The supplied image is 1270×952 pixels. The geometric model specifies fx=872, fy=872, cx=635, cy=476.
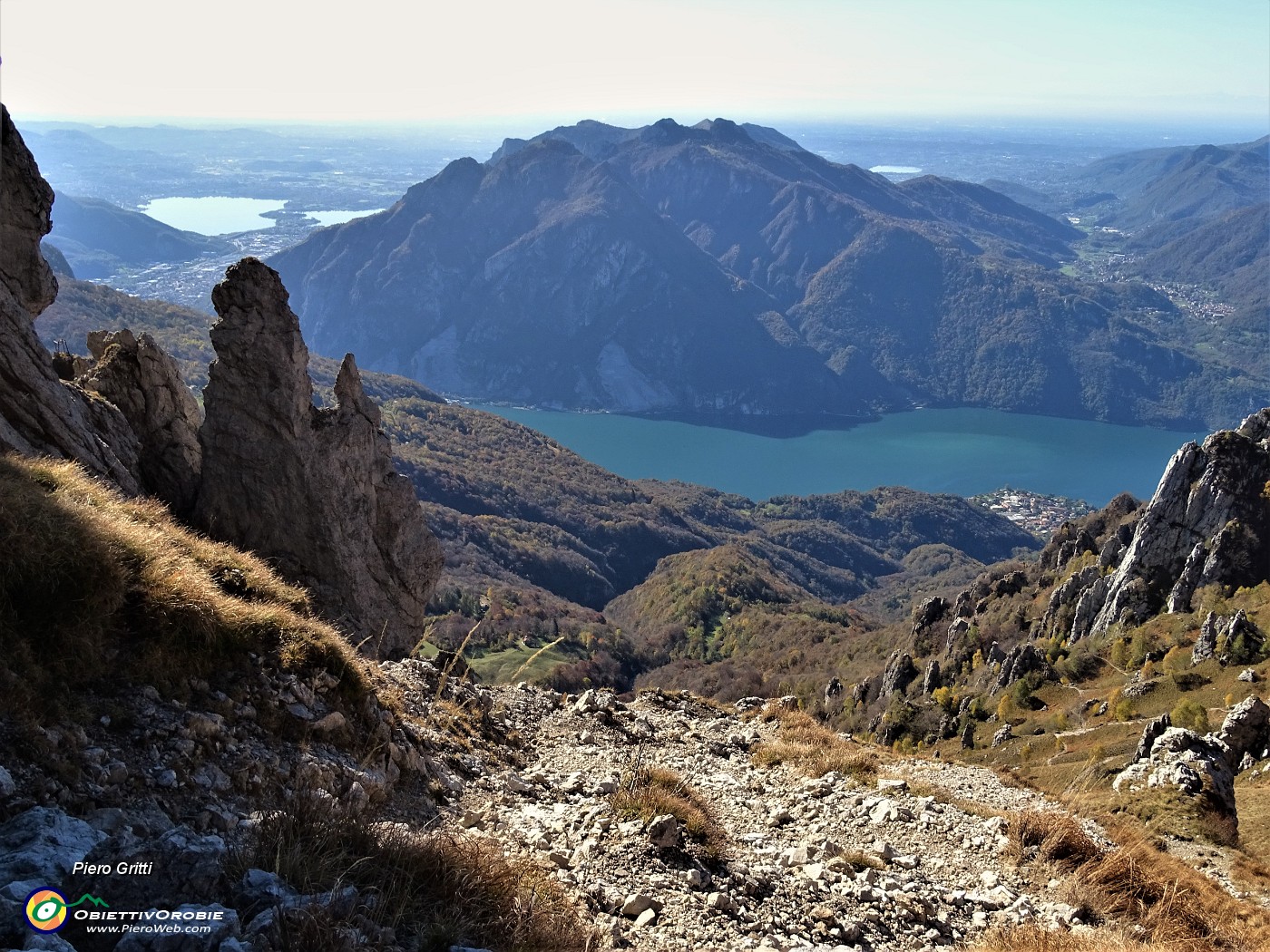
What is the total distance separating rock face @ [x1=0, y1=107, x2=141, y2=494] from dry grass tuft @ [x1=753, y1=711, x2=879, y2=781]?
11.5m

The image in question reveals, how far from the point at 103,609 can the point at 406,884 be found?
3.86 meters

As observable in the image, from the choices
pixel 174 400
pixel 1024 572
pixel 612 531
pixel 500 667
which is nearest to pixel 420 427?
pixel 612 531

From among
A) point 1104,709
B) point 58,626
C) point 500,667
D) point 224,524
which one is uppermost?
point 58,626

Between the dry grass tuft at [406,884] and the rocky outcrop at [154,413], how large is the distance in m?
10.5

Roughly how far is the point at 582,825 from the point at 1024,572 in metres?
80.9

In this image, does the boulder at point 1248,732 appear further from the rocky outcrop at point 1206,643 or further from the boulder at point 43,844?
the boulder at point 43,844

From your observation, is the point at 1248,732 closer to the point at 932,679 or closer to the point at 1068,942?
the point at 1068,942

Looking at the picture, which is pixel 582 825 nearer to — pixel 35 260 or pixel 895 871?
pixel 895 871

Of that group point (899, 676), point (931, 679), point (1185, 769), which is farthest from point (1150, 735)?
point (899, 676)

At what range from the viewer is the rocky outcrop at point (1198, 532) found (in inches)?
2034

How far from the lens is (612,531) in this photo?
161 metres

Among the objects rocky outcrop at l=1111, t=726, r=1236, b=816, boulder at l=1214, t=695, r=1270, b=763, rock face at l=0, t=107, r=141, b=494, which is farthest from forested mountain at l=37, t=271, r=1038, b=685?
rock face at l=0, t=107, r=141, b=494

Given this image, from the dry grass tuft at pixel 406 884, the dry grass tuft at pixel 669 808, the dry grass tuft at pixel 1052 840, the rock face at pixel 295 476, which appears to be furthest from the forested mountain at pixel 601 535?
the dry grass tuft at pixel 406 884

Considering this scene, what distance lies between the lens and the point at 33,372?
1289cm
